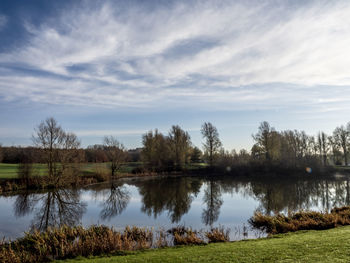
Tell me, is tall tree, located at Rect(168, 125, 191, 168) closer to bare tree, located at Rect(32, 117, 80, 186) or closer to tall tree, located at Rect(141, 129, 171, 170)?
tall tree, located at Rect(141, 129, 171, 170)

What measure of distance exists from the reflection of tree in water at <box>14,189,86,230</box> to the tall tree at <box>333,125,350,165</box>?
5607 centimetres

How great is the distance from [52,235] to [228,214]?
11673mm

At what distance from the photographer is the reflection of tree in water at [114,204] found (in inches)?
713

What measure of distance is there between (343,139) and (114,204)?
54597 mm

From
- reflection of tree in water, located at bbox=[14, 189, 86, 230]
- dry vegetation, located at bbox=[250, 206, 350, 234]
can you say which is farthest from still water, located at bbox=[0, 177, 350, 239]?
dry vegetation, located at bbox=[250, 206, 350, 234]

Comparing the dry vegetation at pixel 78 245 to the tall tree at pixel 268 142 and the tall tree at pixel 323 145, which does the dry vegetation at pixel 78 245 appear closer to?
the tall tree at pixel 268 142

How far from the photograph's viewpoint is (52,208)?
20141mm

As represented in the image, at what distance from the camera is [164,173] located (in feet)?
167

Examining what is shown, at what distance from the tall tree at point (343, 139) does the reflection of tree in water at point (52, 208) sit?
184 ft

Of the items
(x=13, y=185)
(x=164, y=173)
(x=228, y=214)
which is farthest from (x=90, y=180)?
(x=228, y=214)

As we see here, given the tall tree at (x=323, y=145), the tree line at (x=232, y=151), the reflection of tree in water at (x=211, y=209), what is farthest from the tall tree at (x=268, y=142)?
the reflection of tree in water at (x=211, y=209)

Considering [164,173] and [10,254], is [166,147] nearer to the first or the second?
[164,173]

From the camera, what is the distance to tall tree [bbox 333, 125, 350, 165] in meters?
54.5

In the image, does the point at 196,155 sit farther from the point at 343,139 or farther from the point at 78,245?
the point at 78,245
